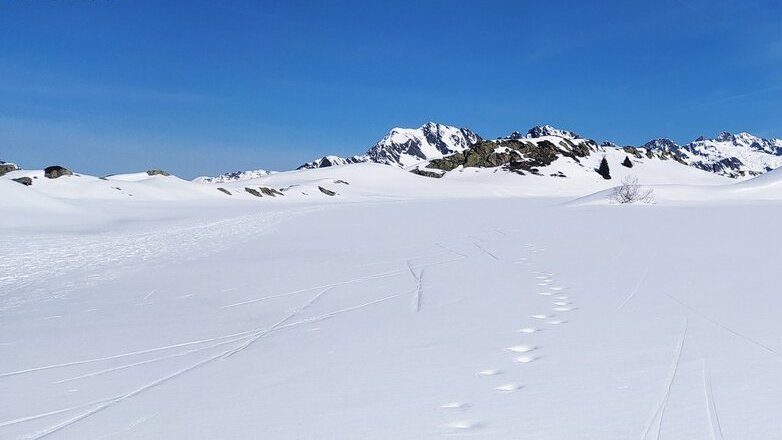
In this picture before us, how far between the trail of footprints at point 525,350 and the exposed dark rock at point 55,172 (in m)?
61.6

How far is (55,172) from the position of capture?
5712 centimetres

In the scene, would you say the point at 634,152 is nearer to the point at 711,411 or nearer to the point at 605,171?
the point at 605,171

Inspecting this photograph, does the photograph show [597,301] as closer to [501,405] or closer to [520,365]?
[520,365]

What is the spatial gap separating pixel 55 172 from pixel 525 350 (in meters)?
64.5

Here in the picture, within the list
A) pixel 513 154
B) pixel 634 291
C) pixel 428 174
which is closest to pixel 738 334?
pixel 634 291

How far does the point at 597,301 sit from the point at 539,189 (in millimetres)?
88692

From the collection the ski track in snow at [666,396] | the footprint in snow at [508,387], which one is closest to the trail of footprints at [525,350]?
the footprint in snow at [508,387]

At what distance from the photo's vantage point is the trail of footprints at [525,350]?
308 cm

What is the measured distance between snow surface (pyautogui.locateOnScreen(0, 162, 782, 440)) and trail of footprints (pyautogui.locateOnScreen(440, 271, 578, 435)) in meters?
0.02

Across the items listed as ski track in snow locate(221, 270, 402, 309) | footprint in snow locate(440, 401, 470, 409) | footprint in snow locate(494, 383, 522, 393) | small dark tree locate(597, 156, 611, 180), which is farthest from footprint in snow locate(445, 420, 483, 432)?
small dark tree locate(597, 156, 611, 180)

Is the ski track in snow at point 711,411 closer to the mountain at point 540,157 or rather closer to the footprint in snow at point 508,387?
the footprint in snow at point 508,387

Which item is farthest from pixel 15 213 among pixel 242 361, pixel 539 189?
pixel 539 189

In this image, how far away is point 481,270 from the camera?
9.17m

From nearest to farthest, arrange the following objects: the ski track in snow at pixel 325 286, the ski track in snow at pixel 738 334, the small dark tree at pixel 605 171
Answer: the ski track in snow at pixel 738 334 → the ski track in snow at pixel 325 286 → the small dark tree at pixel 605 171
